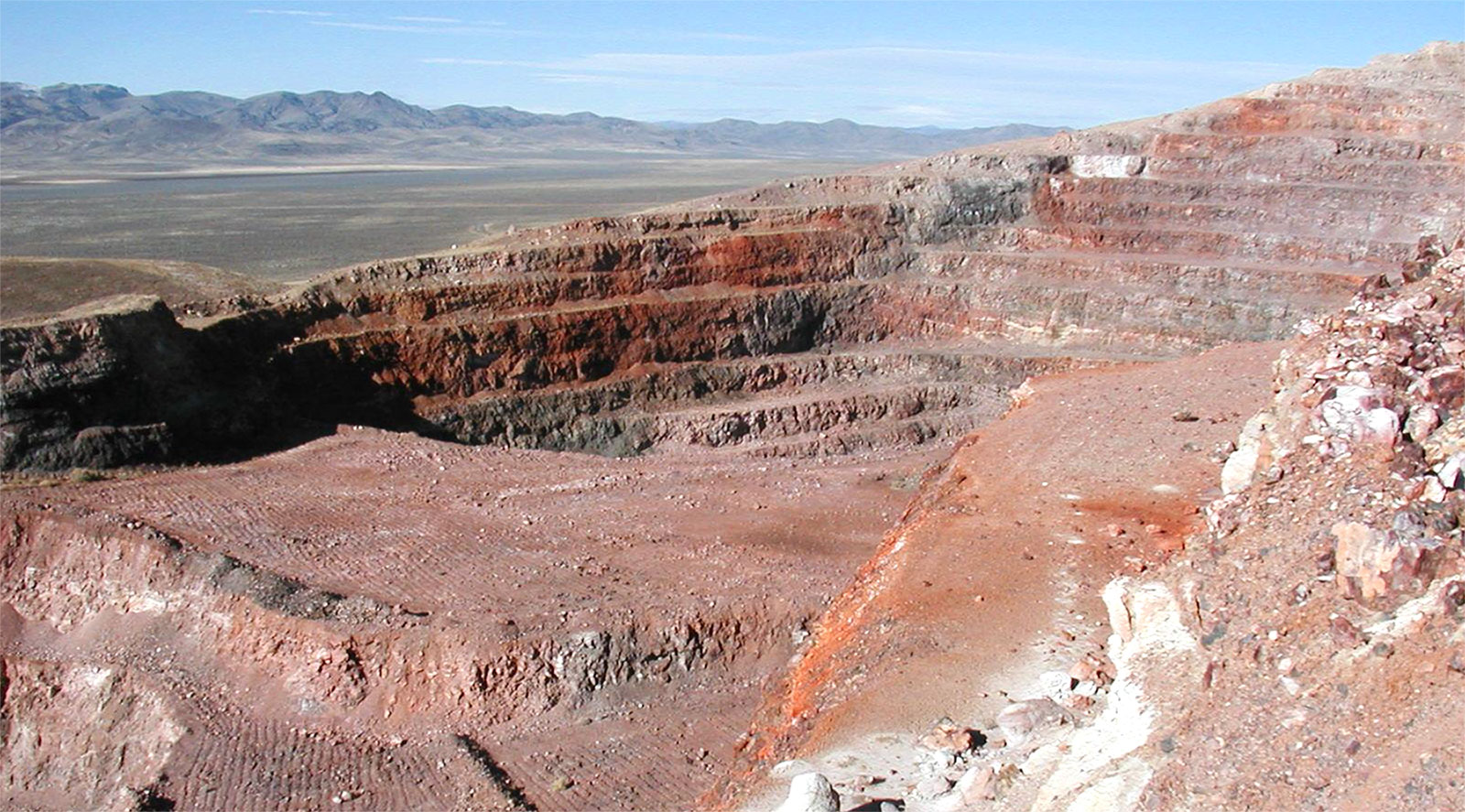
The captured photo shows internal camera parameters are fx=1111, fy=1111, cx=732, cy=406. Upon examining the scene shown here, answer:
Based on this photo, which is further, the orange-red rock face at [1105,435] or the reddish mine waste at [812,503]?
the orange-red rock face at [1105,435]

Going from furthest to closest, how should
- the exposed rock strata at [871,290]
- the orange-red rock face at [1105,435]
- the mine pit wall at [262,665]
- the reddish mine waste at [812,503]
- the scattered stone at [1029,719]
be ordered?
the exposed rock strata at [871,290], the mine pit wall at [262,665], the orange-red rock face at [1105,435], the scattered stone at [1029,719], the reddish mine waste at [812,503]

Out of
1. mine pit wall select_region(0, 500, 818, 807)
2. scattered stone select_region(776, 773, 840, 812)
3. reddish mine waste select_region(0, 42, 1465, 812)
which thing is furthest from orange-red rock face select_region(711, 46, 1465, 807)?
mine pit wall select_region(0, 500, 818, 807)

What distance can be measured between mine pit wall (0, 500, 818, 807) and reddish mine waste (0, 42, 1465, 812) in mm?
57

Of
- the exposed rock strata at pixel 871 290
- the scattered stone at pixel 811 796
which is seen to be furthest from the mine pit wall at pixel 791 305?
the scattered stone at pixel 811 796

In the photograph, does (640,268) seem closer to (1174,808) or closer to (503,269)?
(503,269)

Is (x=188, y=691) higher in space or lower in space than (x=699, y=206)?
lower

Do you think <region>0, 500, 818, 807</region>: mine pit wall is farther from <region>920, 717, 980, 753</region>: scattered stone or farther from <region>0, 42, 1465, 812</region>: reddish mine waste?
<region>920, 717, 980, 753</region>: scattered stone

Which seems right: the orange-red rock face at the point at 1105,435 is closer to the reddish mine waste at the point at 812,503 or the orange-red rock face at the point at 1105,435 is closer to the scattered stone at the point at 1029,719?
the reddish mine waste at the point at 812,503

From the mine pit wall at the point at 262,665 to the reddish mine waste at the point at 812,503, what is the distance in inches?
2.2

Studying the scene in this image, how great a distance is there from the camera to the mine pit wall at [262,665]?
15.1 metres

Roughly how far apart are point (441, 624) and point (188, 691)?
3.77m

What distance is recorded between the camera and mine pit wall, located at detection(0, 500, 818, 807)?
1512cm

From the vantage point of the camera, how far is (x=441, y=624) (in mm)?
15461

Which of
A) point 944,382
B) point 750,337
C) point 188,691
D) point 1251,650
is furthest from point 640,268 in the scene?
point 1251,650
